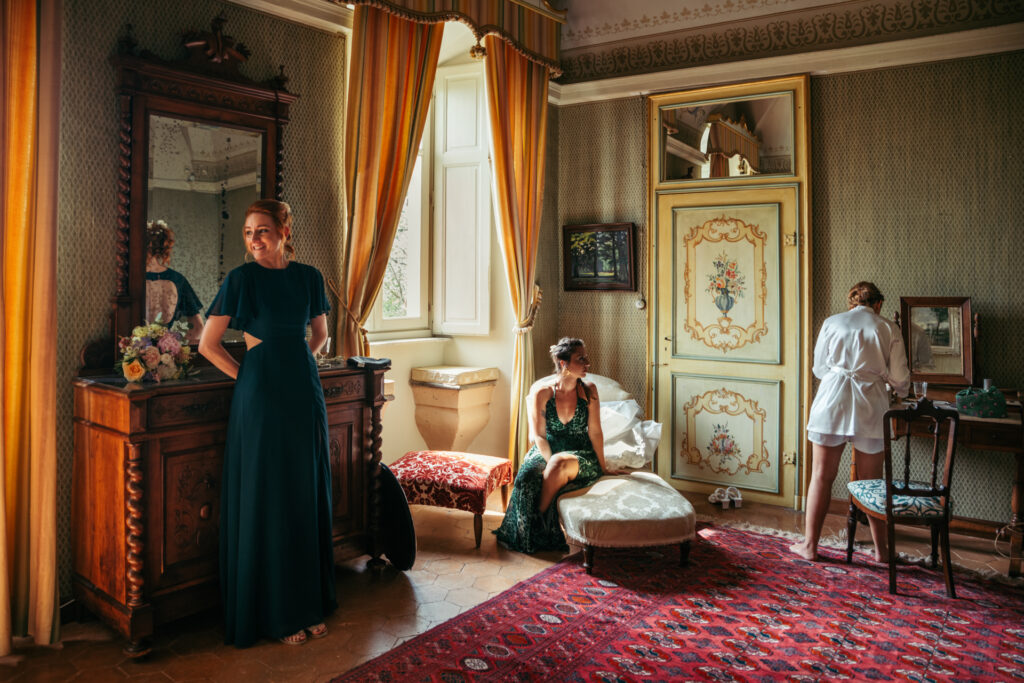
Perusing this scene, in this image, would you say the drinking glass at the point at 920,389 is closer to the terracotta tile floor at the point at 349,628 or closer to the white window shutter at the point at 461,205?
the terracotta tile floor at the point at 349,628

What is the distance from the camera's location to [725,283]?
5688 mm

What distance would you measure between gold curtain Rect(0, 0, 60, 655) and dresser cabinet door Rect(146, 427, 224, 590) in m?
0.45

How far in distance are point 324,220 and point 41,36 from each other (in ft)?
5.47

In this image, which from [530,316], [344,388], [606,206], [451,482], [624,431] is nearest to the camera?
[344,388]

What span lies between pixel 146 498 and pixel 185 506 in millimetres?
191

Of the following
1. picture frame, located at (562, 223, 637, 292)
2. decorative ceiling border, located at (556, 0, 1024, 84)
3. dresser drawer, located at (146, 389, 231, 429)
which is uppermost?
decorative ceiling border, located at (556, 0, 1024, 84)

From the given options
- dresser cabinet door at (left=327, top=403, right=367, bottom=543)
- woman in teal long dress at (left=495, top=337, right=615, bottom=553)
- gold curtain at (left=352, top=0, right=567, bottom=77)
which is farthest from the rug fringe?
gold curtain at (left=352, top=0, right=567, bottom=77)

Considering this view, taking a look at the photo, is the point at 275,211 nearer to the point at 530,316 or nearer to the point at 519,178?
the point at 519,178

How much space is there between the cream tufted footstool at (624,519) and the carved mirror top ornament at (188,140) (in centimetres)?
226

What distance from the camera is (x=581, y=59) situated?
246 inches

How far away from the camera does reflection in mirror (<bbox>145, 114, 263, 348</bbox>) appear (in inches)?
142

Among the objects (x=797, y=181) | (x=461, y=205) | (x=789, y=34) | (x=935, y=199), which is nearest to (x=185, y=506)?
(x=461, y=205)

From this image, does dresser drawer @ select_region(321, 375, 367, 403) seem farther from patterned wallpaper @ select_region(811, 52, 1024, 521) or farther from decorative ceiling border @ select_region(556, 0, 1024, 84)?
decorative ceiling border @ select_region(556, 0, 1024, 84)

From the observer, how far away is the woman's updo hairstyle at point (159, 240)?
3574mm
